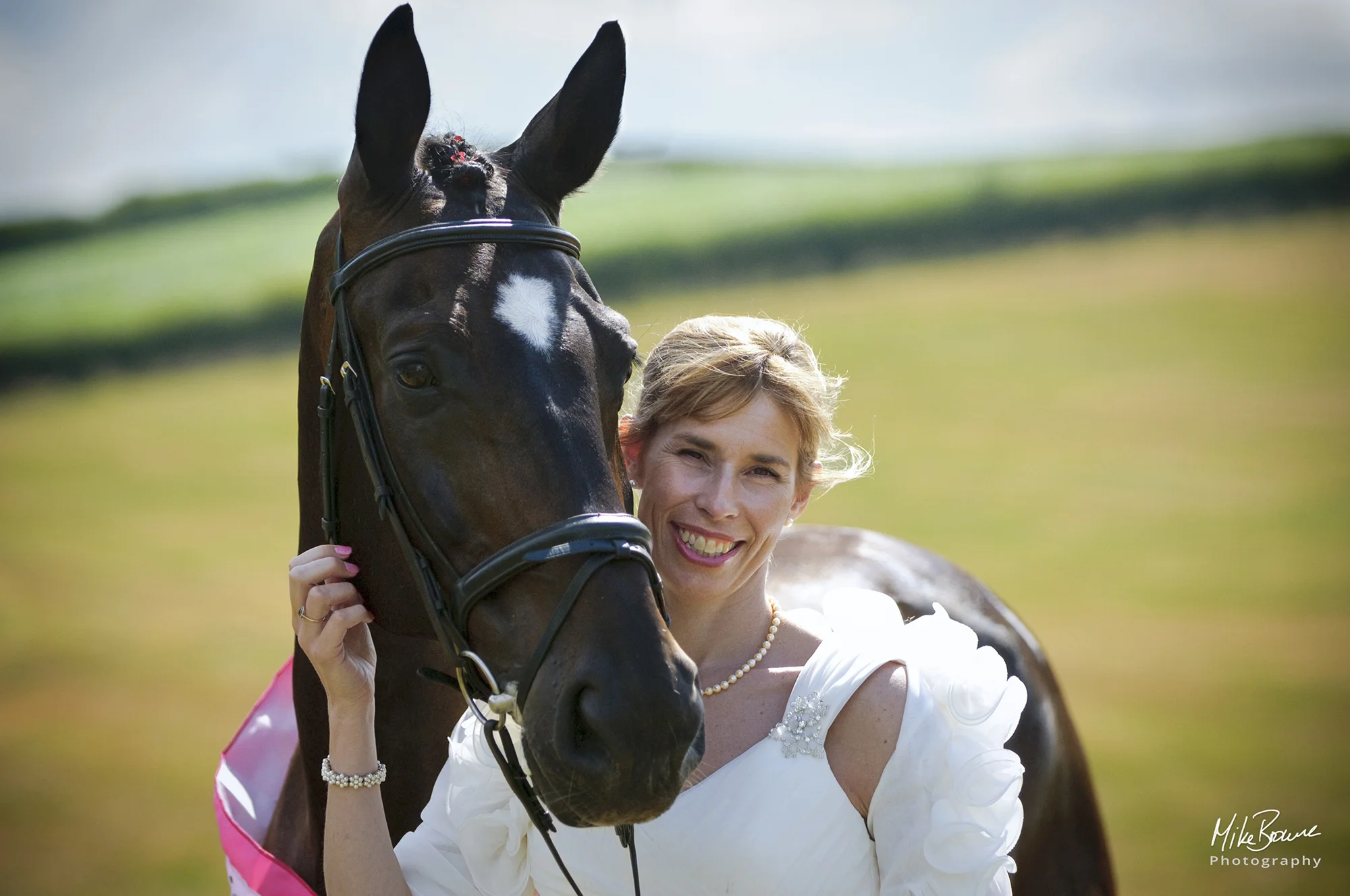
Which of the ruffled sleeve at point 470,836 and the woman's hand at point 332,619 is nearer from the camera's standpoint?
the woman's hand at point 332,619

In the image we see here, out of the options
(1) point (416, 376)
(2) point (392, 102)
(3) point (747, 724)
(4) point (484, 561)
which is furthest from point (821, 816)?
(2) point (392, 102)

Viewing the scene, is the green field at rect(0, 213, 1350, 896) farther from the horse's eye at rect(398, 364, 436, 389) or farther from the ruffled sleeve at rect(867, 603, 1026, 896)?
the horse's eye at rect(398, 364, 436, 389)

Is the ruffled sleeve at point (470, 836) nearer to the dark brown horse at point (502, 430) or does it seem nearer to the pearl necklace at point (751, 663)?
the dark brown horse at point (502, 430)

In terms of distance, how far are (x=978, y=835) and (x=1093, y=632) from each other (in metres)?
9.52

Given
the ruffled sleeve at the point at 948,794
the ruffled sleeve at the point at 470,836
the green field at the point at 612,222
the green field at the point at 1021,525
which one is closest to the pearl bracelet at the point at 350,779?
the ruffled sleeve at the point at 470,836

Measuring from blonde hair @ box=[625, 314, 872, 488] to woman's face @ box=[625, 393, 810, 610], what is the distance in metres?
0.03

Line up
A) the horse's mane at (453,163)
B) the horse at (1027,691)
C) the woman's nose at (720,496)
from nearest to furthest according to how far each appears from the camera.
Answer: the horse's mane at (453,163) → the woman's nose at (720,496) → the horse at (1027,691)

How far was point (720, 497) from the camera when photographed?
2143 millimetres

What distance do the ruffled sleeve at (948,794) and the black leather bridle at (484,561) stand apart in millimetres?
521

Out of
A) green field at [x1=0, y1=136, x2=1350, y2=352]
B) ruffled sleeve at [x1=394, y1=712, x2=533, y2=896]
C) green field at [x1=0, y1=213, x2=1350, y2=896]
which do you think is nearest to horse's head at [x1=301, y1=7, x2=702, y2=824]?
ruffled sleeve at [x1=394, y1=712, x2=533, y2=896]

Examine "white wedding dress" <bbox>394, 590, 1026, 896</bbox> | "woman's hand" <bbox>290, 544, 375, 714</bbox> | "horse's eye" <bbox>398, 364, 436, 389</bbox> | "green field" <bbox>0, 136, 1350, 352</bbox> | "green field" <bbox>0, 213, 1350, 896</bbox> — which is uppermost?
"green field" <bbox>0, 136, 1350, 352</bbox>

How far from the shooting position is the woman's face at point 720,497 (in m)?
2.17

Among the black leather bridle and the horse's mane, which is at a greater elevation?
the horse's mane

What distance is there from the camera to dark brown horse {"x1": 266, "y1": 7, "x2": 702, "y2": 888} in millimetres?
1538
